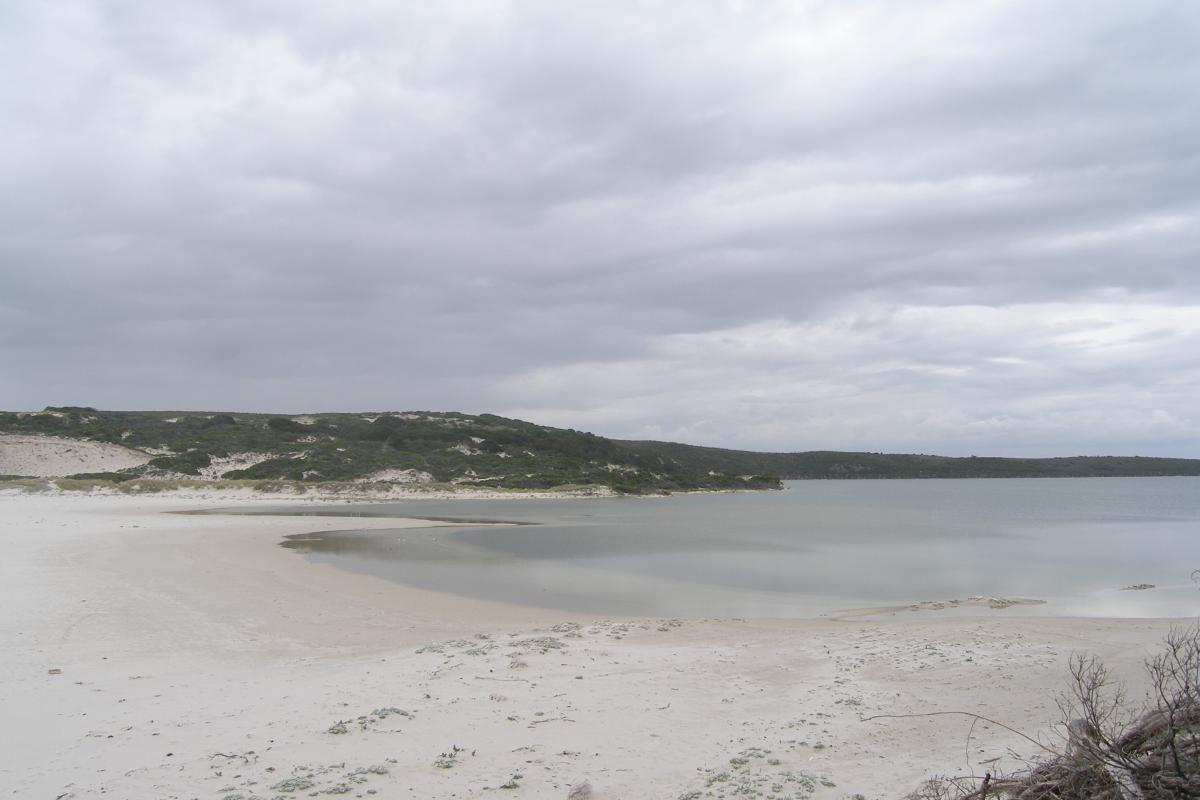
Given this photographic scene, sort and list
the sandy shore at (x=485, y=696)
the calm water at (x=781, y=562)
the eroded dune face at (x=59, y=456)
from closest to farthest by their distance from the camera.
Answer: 1. the sandy shore at (x=485, y=696)
2. the calm water at (x=781, y=562)
3. the eroded dune face at (x=59, y=456)

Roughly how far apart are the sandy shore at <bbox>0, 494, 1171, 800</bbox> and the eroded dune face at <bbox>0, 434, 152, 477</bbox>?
2002 inches

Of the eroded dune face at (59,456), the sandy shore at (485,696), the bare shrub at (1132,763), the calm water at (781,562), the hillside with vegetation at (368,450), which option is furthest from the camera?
the hillside with vegetation at (368,450)

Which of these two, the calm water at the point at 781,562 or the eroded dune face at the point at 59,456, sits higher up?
the eroded dune face at the point at 59,456

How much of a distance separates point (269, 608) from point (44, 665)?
15.0ft

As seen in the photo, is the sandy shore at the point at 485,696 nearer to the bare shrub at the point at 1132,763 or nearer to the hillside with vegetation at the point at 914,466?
the bare shrub at the point at 1132,763

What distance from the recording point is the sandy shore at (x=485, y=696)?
5582 millimetres

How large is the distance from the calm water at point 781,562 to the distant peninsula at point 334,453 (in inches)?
834

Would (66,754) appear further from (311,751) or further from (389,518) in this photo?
(389,518)

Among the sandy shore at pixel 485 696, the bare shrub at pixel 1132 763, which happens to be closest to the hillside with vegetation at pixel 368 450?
the sandy shore at pixel 485 696

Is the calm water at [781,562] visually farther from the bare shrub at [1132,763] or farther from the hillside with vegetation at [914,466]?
the hillside with vegetation at [914,466]

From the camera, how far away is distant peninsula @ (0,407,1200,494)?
57.5m

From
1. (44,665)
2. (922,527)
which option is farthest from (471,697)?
(922,527)

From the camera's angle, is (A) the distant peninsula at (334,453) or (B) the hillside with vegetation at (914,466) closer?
(A) the distant peninsula at (334,453)

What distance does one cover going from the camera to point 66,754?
19.1 feet
